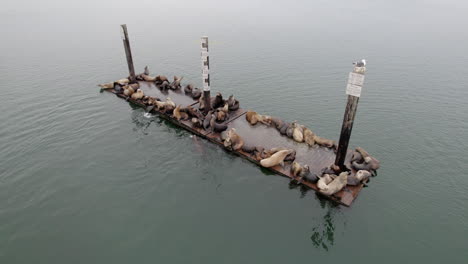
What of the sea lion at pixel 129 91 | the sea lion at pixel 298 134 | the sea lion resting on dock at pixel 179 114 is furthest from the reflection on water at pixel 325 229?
the sea lion at pixel 129 91

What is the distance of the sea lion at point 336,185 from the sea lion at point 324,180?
107 mm

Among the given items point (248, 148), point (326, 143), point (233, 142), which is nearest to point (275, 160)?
point (248, 148)

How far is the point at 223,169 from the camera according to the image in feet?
36.5

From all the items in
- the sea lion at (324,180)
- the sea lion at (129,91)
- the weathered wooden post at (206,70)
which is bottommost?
the sea lion at (324,180)

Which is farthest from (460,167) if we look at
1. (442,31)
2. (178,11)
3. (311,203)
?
(178,11)

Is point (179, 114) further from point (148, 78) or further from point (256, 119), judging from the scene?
point (148, 78)

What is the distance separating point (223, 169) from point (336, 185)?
13.7 ft

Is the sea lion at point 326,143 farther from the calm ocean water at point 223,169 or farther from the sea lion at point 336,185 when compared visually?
the sea lion at point 336,185

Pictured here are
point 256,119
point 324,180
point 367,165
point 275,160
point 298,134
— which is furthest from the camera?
point 256,119

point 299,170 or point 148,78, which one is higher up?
point 148,78

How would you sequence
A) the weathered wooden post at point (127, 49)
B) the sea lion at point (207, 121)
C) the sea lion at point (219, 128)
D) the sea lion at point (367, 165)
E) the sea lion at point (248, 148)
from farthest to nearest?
the weathered wooden post at point (127, 49) → the sea lion at point (207, 121) → the sea lion at point (219, 128) → the sea lion at point (248, 148) → the sea lion at point (367, 165)

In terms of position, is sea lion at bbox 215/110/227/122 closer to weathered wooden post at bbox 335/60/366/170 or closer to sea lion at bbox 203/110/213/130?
sea lion at bbox 203/110/213/130

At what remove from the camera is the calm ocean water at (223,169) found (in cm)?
826

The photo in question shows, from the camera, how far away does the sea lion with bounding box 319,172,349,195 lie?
925cm
